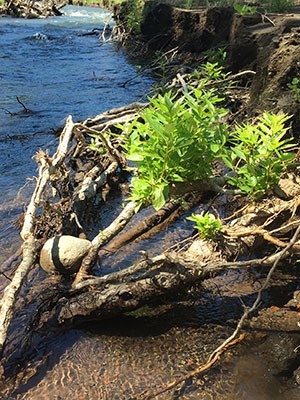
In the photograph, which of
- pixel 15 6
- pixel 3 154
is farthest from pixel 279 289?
pixel 15 6

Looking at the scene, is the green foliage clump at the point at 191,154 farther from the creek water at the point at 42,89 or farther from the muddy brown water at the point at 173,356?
the creek water at the point at 42,89

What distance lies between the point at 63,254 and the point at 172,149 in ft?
4.97

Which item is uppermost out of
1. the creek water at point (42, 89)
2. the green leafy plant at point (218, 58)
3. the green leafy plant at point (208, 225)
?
the green leafy plant at point (208, 225)

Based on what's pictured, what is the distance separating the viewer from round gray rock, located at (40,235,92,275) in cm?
387

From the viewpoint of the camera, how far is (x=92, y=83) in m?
11.2

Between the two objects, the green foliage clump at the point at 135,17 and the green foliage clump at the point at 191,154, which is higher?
the green foliage clump at the point at 191,154

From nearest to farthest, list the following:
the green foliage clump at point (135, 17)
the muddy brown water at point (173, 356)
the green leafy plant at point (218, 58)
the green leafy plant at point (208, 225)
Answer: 1. the muddy brown water at point (173, 356)
2. the green leafy plant at point (208, 225)
3. the green leafy plant at point (218, 58)
4. the green foliage clump at point (135, 17)

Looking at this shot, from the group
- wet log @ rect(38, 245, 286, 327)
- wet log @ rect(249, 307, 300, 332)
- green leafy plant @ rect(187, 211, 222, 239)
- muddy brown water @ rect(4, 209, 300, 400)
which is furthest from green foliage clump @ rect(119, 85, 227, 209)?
wet log @ rect(249, 307, 300, 332)

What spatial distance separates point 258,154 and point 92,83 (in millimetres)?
8700

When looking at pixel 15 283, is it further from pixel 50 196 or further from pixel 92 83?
pixel 92 83

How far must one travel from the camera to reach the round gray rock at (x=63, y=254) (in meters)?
3.87

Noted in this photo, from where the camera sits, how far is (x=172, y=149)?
2.99 m

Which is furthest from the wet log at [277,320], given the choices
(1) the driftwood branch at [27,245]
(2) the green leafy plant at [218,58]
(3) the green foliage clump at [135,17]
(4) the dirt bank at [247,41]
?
(3) the green foliage clump at [135,17]

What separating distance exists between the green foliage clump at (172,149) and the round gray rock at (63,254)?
94 cm
